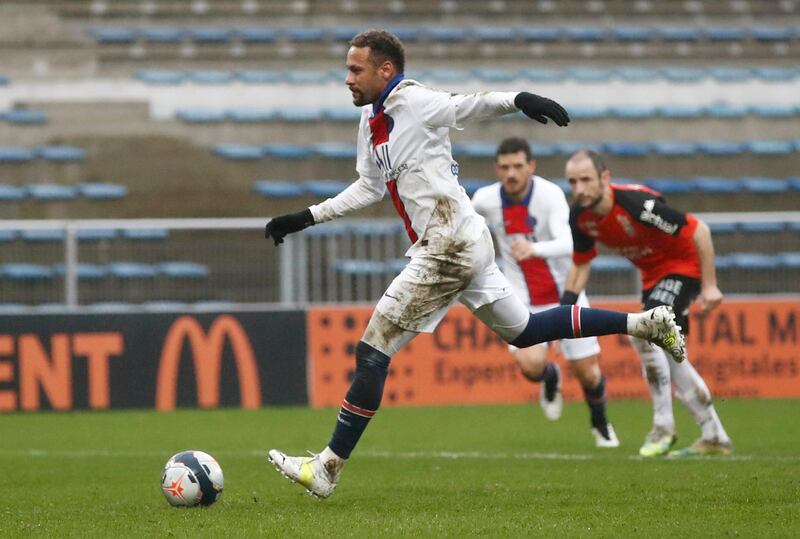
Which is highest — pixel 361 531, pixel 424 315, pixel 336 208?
pixel 336 208

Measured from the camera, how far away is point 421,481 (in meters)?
7.95

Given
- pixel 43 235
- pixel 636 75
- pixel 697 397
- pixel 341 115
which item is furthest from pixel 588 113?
pixel 697 397

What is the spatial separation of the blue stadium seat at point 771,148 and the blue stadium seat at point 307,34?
7.79 metres

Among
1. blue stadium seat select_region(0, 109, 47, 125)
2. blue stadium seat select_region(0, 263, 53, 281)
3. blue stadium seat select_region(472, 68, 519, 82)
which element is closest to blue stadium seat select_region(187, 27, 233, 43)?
blue stadium seat select_region(0, 109, 47, 125)

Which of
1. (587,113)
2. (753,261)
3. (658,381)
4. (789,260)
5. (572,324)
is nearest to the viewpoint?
(572,324)

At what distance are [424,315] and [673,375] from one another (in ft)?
10.0

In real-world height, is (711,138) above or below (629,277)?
above

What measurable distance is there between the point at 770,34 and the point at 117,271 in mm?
14670

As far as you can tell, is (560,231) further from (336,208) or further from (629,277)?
(629,277)

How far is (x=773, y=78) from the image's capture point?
78.1 feet

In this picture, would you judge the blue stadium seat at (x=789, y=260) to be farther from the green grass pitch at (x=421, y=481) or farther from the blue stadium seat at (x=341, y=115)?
the blue stadium seat at (x=341, y=115)

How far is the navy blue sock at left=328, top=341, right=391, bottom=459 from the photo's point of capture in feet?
22.2

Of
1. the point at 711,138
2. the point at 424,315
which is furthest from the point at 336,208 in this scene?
the point at 711,138

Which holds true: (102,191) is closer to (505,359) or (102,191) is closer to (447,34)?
(447,34)
